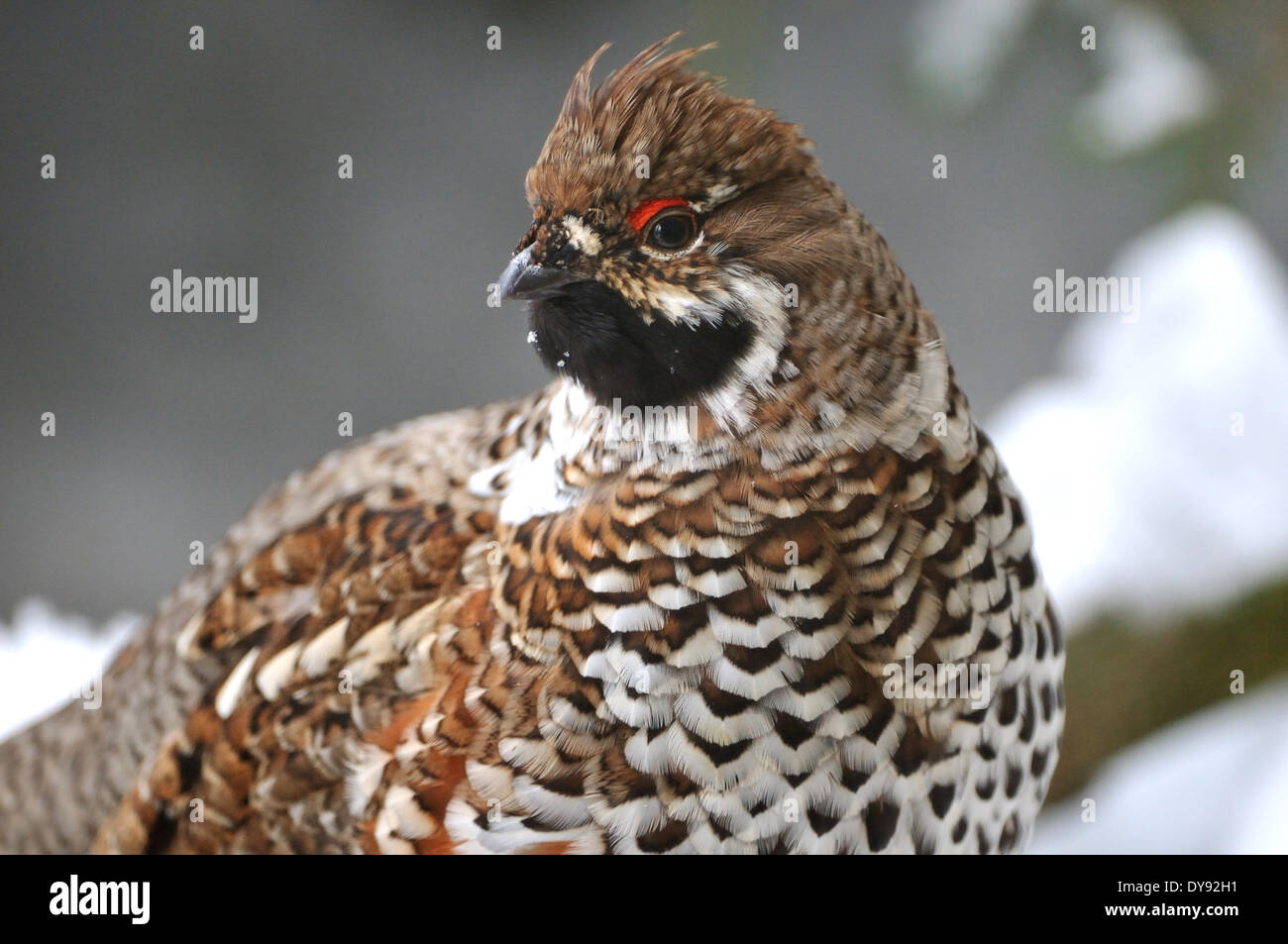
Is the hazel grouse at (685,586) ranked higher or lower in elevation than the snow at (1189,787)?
higher

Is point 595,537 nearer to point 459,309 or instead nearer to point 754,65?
point 754,65

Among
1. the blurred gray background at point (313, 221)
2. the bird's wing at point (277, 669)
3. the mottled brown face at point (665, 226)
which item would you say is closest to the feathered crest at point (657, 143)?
the mottled brown face at point (665, 226)

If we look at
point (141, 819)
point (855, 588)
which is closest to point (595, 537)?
point (855, 588)

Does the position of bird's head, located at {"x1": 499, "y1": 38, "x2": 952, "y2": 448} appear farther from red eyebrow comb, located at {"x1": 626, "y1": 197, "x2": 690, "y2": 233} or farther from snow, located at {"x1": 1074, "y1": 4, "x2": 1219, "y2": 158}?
snow, located at {"x1": 1074, "y1": 4, "x2": 1219, "y2": 158}

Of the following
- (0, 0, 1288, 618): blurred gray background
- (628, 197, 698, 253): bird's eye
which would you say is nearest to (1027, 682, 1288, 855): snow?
(0, 0, 1288, 618): blurred gray background

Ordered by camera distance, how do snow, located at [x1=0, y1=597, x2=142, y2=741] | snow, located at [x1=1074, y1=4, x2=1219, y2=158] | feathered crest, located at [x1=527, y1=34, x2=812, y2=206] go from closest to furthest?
feathered crest, located at [x1=527, y1=34, x2=812, y2=206] → snow, located at [x1=1074, y1=4, x2=1219, y2=158] → snow, located at [x1=0, y1=597, x2=142, y2=741]

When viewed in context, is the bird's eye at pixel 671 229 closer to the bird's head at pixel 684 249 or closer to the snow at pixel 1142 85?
the bird's head at pixel 684 249
